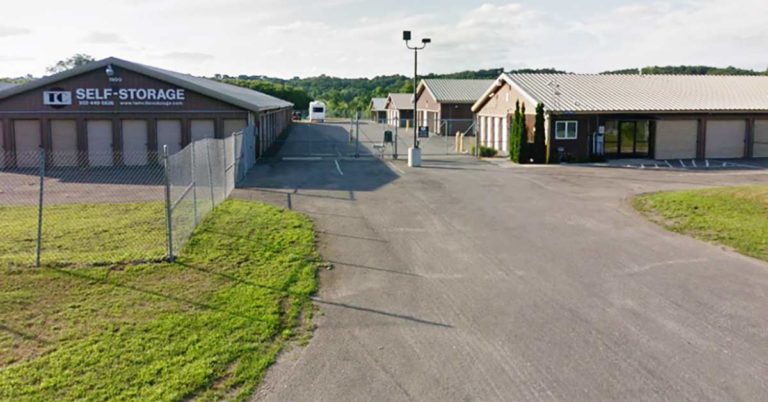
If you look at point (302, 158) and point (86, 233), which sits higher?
point (302, 158)

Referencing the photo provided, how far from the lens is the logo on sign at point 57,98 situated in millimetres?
28109

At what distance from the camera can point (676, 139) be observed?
106 feet

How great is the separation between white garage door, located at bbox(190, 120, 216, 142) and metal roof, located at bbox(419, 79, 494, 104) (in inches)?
1073

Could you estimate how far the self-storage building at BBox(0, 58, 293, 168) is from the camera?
28078 mm

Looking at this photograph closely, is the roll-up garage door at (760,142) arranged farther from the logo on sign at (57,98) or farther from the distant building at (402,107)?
the distant building at (402,107)

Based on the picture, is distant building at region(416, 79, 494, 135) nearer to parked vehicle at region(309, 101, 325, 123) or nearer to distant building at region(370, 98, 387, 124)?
parked vehicle at region(309, 101, 325, 123)

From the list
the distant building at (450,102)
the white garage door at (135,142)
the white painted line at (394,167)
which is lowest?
the white painted line at (394,167)

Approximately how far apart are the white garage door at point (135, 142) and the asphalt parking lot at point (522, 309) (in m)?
13.9

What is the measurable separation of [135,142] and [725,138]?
29.0 m

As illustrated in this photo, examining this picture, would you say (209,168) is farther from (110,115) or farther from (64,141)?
(64,141)

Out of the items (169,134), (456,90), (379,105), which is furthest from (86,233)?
(379,105)

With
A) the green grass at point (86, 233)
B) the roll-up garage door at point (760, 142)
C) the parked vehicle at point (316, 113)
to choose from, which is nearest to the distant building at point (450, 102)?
the roll-up garage door at point (760, 142)

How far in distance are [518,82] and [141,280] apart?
2778 centimetres

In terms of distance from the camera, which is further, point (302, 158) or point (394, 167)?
point (302, 158)
